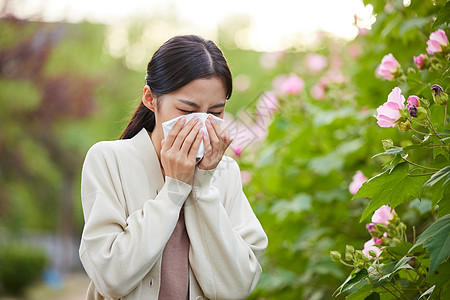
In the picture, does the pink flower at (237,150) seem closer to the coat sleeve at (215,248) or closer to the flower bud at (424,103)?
the coat sleeve at (215,248)

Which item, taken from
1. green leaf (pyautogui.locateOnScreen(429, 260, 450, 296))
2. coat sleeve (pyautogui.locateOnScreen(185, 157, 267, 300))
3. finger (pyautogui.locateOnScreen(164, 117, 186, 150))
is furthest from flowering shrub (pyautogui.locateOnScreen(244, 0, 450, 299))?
finger (pyautogui.locateOnScreen(164, 117, 186, 150))

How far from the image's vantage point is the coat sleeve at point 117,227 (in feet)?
6.17

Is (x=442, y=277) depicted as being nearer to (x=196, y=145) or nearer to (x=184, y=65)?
(x=196, y=145)

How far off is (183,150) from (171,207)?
20 centimetres

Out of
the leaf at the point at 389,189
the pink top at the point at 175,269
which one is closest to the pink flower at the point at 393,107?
the leaf at the point at 389,189

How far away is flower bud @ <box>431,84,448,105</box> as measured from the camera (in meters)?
1.71

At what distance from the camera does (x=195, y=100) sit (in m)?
2.02

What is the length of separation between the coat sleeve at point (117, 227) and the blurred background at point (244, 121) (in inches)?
23.1

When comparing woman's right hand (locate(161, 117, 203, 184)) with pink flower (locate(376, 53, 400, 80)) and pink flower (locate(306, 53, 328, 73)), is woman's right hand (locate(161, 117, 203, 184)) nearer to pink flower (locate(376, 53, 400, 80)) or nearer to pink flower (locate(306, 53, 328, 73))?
pink flower (locate(376, 53, 400, 80))

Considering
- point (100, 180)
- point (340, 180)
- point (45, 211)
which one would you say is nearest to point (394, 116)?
point (100, 180)

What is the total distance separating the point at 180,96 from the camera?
2027 mm

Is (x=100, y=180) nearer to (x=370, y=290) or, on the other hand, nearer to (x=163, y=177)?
(x=163, y=177)

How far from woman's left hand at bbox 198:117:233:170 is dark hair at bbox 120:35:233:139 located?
176 mm

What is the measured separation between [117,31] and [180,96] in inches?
824
